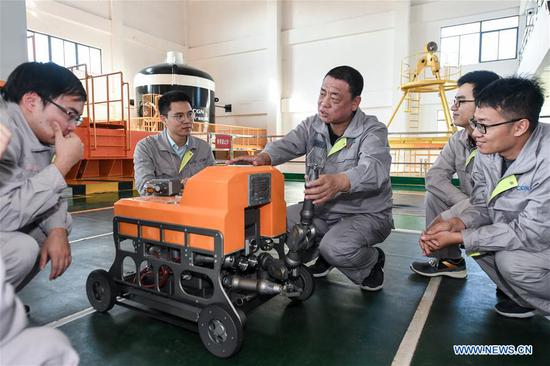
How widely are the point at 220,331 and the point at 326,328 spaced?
494mm

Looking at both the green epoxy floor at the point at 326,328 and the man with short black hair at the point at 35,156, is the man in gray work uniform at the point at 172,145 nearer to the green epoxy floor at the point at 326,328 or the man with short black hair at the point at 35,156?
the green epoxy floor at the point at 326,328

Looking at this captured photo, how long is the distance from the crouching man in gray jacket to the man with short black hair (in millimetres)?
1619

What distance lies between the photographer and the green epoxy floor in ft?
4.50

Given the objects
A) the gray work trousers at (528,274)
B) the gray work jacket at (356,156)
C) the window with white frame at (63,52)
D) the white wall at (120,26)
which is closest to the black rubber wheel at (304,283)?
the gray work jacket at (356,156)

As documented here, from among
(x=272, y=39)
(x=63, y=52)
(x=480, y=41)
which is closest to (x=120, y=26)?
(x=63, y=52)

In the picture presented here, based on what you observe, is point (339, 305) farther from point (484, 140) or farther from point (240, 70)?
point (240, 70)

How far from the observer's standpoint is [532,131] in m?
1.61

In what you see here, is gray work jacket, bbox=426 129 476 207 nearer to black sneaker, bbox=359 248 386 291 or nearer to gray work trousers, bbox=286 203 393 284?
gray work trousers, bbox=286 203 393 284

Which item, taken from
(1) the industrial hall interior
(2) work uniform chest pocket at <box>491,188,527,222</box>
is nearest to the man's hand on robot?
(1) the industrial hall interior

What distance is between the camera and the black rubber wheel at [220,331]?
1324mm

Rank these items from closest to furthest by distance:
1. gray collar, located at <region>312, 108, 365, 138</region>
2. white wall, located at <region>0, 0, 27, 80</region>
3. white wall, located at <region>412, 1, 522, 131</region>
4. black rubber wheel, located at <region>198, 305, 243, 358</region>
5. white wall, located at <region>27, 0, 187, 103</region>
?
black rubber wheel, located at <region>198, 305, 243, 358</region> < gray collar, located at <region>312, 108, 365, 138</region> < white wall, located at <region>0, 0, 27, 80</region> < white wall, located at <region>412, 1, 522, 131</region> < white wall, located at <region>27, 0, 187, 103</region>

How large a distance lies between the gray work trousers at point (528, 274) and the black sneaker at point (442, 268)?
64 cm

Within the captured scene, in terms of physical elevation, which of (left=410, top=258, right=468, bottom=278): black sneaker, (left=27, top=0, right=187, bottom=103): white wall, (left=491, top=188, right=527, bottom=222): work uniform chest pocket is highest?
(left=27, top=0, right=187, bottom=103): white wall

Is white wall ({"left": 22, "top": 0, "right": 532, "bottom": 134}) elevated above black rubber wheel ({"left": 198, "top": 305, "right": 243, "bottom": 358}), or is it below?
above
